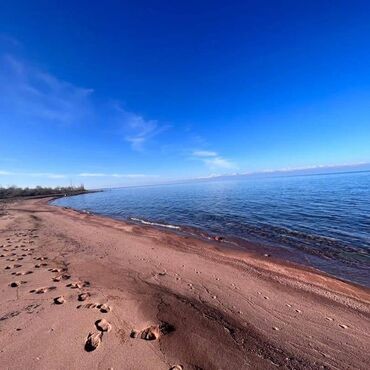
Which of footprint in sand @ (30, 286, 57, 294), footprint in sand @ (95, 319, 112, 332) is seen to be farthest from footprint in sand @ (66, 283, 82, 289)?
footprint in sand @ (95, 319, 112, 332)

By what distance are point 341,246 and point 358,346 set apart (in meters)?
8.40

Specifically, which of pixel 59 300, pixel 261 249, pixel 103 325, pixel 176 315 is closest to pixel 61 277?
pixel 59 300

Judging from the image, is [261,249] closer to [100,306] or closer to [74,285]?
[100,306]

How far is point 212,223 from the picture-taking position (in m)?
19.2

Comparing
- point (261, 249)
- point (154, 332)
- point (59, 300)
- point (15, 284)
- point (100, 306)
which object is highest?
point (15, 284)

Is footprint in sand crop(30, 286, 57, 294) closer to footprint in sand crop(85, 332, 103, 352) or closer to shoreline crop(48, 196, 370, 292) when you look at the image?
footprint in sand crop(85, 332, 103, 352)

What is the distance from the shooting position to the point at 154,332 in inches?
179

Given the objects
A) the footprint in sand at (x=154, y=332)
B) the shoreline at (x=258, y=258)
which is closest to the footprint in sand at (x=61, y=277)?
the footprint in sand at (x=154, y=332)

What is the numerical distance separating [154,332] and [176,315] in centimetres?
84

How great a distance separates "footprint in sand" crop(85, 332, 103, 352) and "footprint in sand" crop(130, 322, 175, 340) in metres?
0.60

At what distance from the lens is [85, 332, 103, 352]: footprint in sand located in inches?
157

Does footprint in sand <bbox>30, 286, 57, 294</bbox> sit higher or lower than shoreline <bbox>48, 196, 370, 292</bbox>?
higher

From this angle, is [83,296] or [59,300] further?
[83,296]

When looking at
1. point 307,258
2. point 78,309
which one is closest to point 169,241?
point 307,258
